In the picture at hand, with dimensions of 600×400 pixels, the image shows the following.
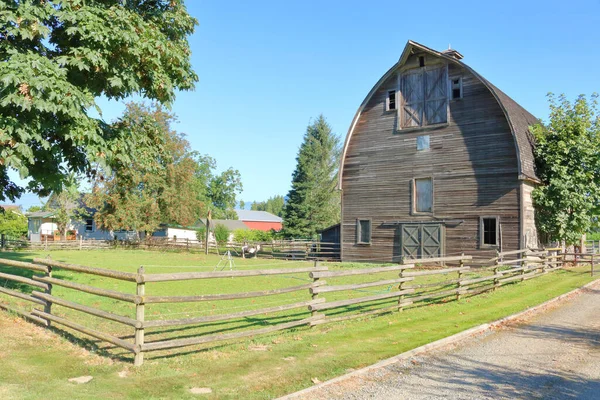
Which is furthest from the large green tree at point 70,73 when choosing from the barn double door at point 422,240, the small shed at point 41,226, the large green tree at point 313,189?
the small shed at point 41,226

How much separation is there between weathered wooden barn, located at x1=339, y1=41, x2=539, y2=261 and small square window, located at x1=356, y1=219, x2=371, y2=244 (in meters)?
0.06

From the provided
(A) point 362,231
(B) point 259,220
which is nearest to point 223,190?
(B) point 259,220

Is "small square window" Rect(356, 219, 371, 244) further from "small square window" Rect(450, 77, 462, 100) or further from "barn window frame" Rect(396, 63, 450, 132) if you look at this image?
"small square window" Rect(450, 77, 462, 100)

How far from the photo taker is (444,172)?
25906 millimetres

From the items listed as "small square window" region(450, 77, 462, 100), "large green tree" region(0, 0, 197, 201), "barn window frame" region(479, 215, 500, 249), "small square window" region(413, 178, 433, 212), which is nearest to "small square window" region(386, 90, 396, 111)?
"small square window" region(450, 77, 462, 100)

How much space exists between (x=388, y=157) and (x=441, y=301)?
1504 cm

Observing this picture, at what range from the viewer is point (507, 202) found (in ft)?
78.0

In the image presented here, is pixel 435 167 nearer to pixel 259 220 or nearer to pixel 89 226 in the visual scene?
pixel 89 226

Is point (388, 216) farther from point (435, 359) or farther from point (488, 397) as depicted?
point (488, 397)

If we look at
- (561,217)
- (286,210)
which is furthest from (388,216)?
(286,210)

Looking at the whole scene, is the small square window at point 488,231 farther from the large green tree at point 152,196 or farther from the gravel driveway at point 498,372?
the large green tree at point 152,196

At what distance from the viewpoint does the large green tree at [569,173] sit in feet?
79.7

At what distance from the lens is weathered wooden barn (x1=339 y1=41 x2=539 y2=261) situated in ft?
78.4

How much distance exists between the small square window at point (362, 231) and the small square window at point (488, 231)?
6797 millimetres
